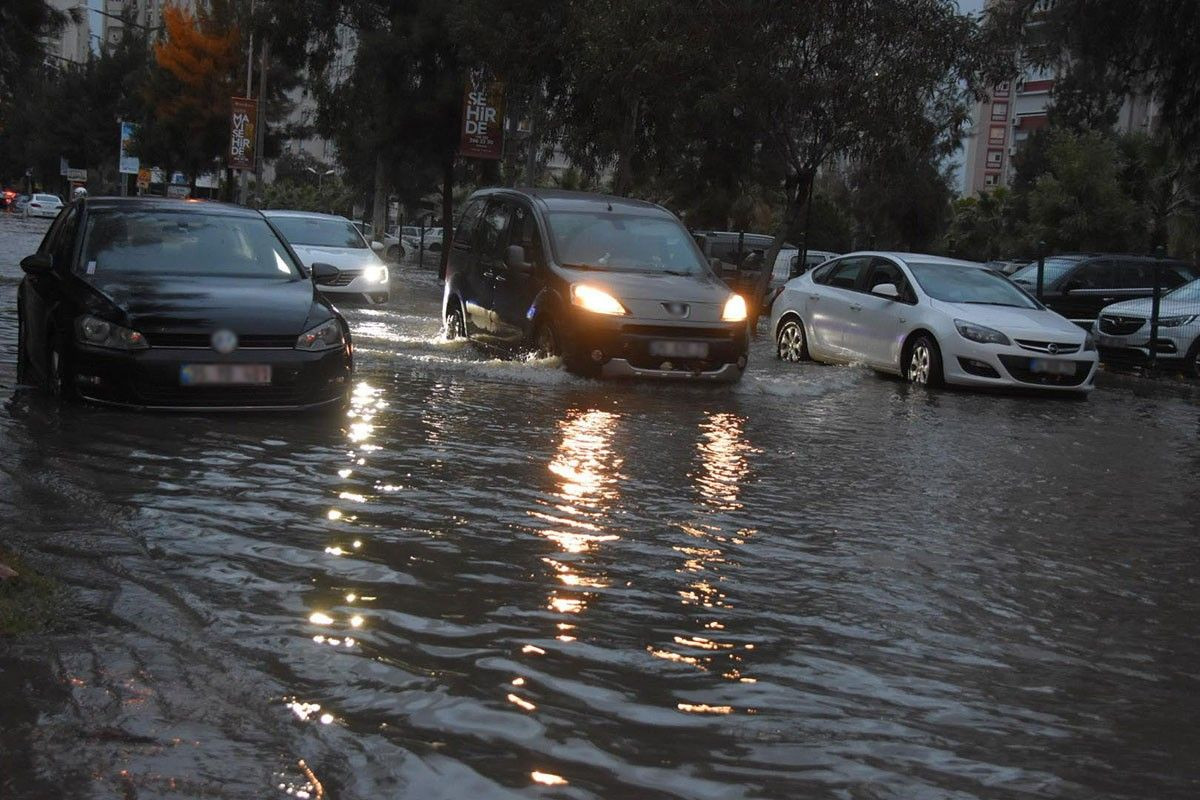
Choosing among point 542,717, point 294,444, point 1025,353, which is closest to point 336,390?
point 294,444

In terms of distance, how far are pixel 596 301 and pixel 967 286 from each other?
530cm

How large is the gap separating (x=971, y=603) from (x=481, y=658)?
221 cm

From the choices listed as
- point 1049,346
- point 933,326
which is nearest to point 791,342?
point 933,326

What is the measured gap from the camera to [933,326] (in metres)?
15.5

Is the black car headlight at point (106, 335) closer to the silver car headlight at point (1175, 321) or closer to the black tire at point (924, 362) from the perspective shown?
the black tire at point (924, 362)

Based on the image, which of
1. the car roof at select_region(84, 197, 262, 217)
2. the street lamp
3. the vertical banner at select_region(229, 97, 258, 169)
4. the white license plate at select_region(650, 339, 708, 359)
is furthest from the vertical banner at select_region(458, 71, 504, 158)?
the street lamp

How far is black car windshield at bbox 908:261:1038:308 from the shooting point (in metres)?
16.1

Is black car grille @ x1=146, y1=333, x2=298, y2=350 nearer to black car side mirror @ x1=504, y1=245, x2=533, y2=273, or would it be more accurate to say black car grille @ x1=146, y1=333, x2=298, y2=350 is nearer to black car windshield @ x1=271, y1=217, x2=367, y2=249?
black car side mirror @ x1=504, y1=245, x2=533, y2=273

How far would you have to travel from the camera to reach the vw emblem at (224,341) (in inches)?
367

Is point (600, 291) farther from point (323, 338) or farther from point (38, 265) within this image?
point (38, 265)

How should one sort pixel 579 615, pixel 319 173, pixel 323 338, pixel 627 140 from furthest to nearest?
1. pixel 319 173
2. pixel 627 140
3. pixel 323 338
4. pixel 579 615

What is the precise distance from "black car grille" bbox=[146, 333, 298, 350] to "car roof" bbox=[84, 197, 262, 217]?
1.93m

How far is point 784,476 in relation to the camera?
354 inches

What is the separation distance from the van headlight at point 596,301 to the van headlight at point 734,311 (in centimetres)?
96
